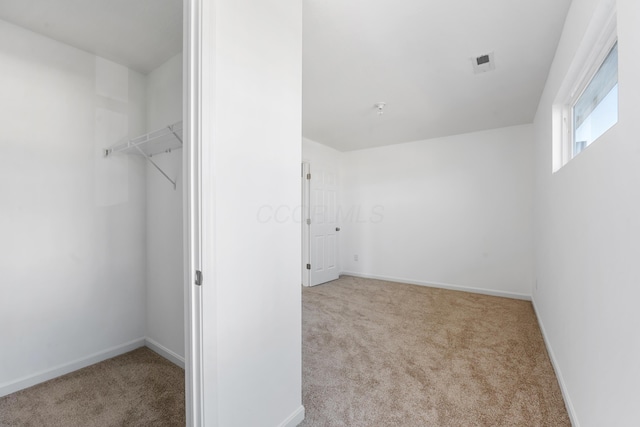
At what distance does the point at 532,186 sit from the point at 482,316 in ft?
6.13

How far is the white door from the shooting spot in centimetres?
452

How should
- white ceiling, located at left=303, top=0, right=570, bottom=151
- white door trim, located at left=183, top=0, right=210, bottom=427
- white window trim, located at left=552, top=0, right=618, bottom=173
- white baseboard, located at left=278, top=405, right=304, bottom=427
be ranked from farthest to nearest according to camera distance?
1. white ceiling, located at left=303, top=0, right=570, bottom=151
2. white baseboard, located at left=278, top=405, right=304, bottom=427
3. white window trim, located at left=552, top=0, right=618, bottom=173
4. white door trim, located at left=183, top=0, right=210, bottom=427

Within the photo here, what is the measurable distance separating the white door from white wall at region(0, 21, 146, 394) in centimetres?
255

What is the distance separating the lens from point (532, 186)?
12.0 ft

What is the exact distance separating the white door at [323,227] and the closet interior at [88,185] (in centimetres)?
250

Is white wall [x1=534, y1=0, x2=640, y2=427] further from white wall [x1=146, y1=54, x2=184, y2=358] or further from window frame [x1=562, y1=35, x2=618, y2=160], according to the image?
white wall [x1=146, y1=54, x2=184, y2=358]

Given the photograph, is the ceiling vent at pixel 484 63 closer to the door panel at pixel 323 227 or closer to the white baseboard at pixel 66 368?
the door panel at pixel 323 227

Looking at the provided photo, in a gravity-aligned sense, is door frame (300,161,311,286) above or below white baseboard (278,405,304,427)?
above

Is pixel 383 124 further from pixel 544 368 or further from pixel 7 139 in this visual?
pixel 7 139

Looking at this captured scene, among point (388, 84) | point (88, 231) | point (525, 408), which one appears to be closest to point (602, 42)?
point (388, 84)

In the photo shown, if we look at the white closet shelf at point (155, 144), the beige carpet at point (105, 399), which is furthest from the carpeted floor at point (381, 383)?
the white closet shelf at point (155, 144)

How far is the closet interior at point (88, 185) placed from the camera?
1.79 m

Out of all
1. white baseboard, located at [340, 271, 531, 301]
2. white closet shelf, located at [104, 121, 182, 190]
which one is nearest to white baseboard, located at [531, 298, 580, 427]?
white baseboard, located at [340, 271, 531, 301]

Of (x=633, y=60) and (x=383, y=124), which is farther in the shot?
(x=383, y=124)
